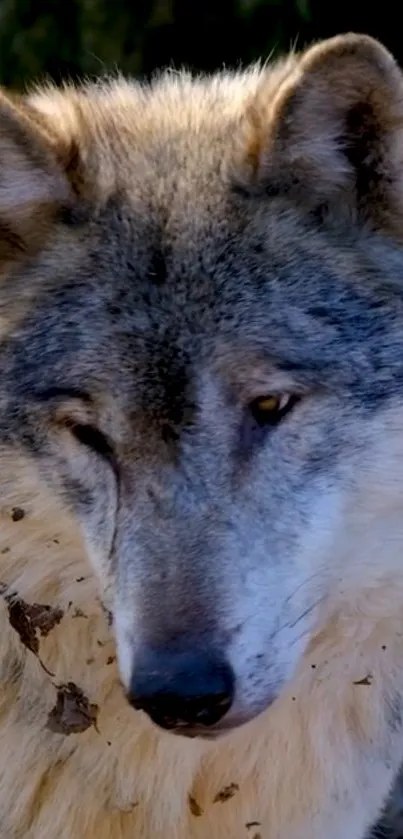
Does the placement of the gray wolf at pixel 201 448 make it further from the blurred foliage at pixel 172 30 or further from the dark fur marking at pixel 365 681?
the blurred foliage at pixel 172 30

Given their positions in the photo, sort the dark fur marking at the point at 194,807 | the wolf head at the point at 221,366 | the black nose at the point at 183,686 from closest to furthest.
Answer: the black nose at the point at 183,686, the wolf head at the point at 221,366, the dark fur marking at the point at 194,807

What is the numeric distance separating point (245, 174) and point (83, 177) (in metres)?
0.34

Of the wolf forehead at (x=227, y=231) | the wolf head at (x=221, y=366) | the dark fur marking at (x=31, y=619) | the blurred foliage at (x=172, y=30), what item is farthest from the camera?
the blurred foliage at (x=172, y=30)

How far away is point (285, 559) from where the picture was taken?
9.80ft

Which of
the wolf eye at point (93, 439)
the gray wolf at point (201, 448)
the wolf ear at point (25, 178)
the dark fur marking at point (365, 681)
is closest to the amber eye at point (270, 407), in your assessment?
the gray wolf at point (201, 448)

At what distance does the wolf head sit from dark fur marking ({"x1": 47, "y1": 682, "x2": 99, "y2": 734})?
1.40ft

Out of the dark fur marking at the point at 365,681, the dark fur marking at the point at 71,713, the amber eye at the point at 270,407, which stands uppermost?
the amber eye at the point at 270,407

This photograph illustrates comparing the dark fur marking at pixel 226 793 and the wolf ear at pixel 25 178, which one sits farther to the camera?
the dark fur marking at pixel 226 793

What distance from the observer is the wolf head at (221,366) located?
2.92 m

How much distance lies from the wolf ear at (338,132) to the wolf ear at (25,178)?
1.37ft

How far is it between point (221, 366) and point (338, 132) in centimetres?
54

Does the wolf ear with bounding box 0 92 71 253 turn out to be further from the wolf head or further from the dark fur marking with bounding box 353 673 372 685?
the dark fur marking with bounding box 353 673 372 685

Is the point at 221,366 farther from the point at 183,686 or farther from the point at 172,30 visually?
the point at 172,30

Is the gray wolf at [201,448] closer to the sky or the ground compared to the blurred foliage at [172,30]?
closer to the ground
